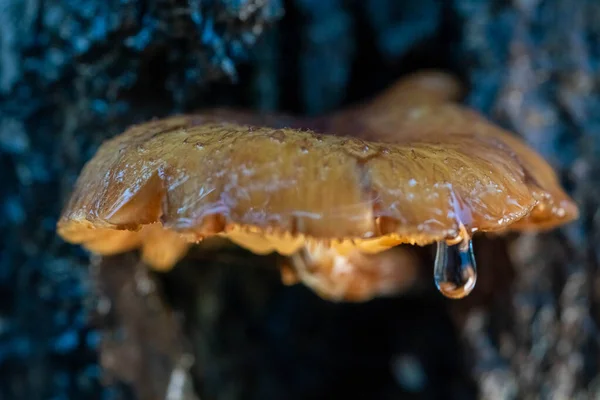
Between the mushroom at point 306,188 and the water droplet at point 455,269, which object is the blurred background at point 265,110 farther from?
the water droplet at point 455,269

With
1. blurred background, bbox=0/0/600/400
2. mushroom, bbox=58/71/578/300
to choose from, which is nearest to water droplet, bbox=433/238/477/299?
mushroom, bbox=58/71/578/300

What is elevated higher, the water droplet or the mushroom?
the mushroom

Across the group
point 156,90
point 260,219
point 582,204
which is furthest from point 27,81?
point 582,204

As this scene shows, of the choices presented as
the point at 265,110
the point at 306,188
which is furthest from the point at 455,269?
the point at 265,110

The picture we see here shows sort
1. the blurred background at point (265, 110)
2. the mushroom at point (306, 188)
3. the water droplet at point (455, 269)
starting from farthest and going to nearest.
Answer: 1. the blurred background at point (265, 110)
2. the water droplet at point (455, 269)
3. the mushroom at point (306, 188)

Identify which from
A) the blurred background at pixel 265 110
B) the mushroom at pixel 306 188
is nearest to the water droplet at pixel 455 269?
the mushroom at pixel 306 188

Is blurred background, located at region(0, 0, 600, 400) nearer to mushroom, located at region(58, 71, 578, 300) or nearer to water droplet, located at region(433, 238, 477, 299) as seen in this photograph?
mushroom, located at region(58, 71, 578, 300)

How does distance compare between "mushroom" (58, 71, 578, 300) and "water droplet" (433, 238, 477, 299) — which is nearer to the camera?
"mushroom" (58, 71, 578, 300)
